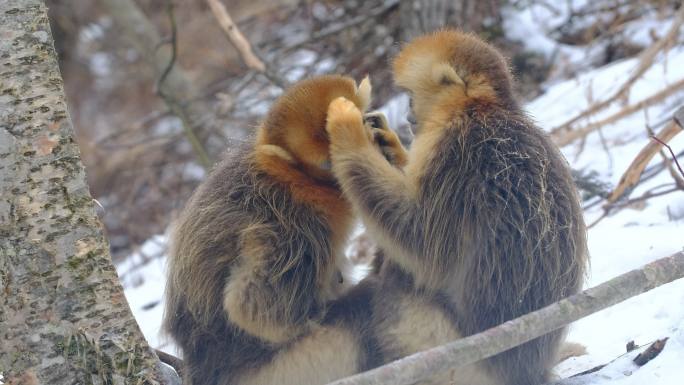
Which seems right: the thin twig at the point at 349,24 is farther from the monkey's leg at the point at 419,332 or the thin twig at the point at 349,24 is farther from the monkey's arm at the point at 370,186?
the monkey's leg at the point at 419,332

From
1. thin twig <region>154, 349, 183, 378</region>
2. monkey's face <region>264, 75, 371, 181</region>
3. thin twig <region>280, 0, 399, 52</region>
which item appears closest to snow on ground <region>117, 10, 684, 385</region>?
thin twig <region>154, 349, 183, 378</region>

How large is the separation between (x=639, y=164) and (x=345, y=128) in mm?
2178

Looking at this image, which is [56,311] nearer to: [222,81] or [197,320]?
[197,320]

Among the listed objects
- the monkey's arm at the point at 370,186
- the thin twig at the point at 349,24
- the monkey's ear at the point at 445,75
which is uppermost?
the monkey's ear at the point at 445,75

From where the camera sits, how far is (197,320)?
3.33 meters

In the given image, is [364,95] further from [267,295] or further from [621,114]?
[621,114]

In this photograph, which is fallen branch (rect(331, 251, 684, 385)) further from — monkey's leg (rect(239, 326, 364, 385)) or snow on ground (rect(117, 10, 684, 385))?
monkey's leg (rect(239, 326, 364, 385))

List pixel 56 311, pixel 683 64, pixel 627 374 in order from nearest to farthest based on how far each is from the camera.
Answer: pixel 56 311 → pixel 627 374 → pixel 683 64

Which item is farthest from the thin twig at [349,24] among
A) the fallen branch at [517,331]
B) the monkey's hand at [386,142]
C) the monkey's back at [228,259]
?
the fallen branch at [517,331]

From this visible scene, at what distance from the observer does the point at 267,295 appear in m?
3.13

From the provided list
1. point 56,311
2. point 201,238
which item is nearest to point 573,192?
point 201,238

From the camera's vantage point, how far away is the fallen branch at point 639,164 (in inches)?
174

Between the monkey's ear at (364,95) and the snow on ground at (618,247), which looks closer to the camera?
the snow on ground at (618,247)

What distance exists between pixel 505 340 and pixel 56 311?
1.39 meters
